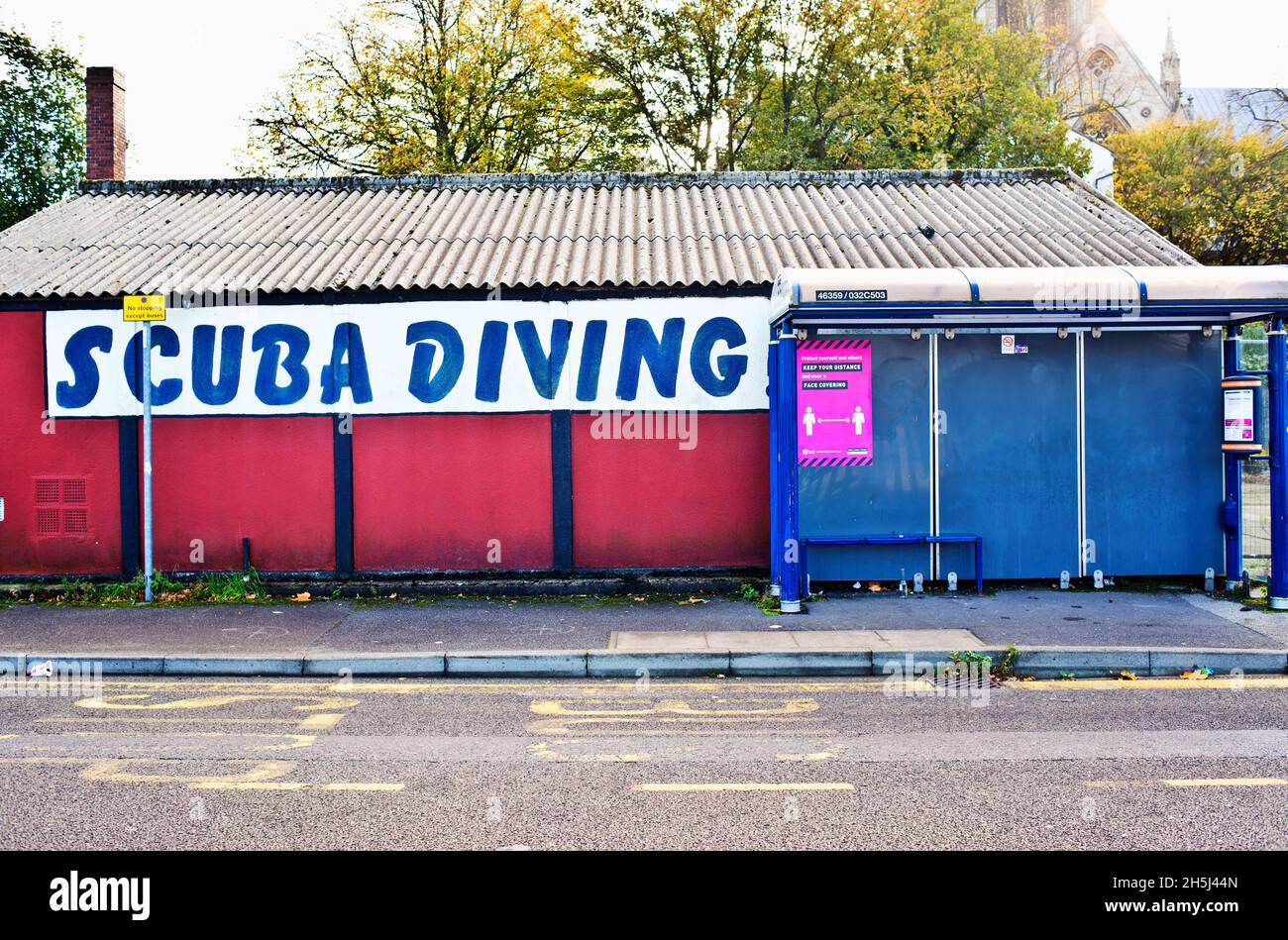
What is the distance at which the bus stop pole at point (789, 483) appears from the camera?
9.59 m

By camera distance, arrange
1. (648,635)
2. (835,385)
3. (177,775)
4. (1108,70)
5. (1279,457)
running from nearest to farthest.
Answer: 1. (177,775)
2. (648,635)
3. (1279,457)
4. (835,385)
5. (1108,70)

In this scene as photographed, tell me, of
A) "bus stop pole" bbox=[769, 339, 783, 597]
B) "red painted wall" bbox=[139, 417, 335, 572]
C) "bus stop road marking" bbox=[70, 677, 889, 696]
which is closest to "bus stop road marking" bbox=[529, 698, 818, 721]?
"bus stop road marking" bbox=[70, 677, 889, 696]

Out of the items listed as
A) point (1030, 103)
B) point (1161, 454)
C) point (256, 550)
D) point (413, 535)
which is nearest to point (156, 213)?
point (256, 550)

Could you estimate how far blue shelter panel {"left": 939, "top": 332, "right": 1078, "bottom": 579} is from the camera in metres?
10.5

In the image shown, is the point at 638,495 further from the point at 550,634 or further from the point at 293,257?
the point at 293,257

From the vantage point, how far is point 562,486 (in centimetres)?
1105

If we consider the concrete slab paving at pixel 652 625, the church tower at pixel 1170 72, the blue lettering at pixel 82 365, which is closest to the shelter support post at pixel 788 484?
the concrete slab paving at pixel 652 625

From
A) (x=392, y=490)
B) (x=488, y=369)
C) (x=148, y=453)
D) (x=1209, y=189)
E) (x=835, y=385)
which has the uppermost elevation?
(x=1209, y=189)

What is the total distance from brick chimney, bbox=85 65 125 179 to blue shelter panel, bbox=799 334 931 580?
13.3 m

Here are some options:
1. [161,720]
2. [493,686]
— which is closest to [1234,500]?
[493,686]

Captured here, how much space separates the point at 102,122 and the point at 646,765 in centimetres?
1596

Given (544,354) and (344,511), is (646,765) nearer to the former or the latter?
(544,354)

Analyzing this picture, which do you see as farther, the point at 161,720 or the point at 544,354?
the point at 544,354

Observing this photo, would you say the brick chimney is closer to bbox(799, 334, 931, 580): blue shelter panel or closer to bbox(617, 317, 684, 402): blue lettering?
bbox(617, 317, 684, 402): blue lettering
